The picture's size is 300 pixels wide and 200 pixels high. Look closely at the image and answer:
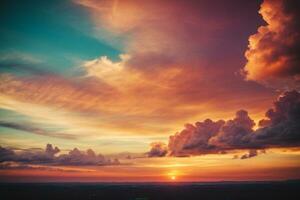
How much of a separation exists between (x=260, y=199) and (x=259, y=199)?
493 millimetres

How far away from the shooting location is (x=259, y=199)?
150 meters

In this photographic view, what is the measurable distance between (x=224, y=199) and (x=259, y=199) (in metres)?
16.8

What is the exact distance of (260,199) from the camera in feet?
491

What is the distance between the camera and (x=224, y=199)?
506 feet

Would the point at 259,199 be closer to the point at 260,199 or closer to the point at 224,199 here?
the point at 260,199

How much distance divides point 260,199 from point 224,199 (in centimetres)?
1729

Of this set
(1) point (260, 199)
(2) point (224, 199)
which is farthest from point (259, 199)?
(2) point (224, 199)
